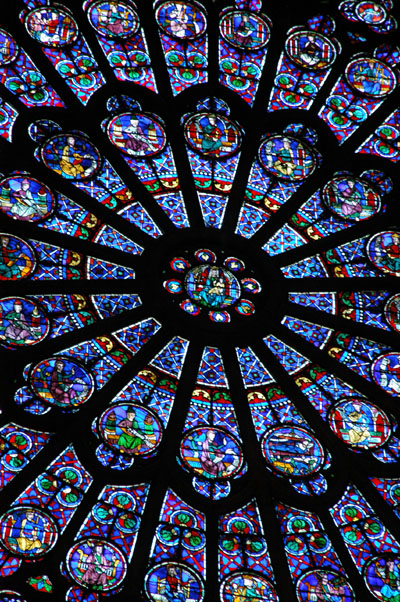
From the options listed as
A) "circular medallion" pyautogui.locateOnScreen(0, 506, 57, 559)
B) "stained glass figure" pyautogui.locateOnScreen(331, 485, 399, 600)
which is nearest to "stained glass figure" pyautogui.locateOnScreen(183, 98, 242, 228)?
"stained glass figure" pyautogui.locateOnScreen(331, 485, 399, 600)

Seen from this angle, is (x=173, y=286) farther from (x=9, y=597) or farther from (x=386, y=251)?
(x=9, y=597)

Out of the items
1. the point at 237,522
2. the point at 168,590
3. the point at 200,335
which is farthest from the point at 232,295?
the point at 168,590

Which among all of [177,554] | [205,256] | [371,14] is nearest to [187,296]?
[205,256]

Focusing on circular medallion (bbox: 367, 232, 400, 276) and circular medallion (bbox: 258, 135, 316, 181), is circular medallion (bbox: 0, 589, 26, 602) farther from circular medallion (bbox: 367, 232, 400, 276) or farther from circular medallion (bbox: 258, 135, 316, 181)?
circular medallion (bbox: 258, 135, 316, 181)

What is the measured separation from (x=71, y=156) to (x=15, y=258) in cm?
196

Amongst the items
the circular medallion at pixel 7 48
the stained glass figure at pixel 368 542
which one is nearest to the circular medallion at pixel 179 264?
the stained glass figure at pixel 368 542

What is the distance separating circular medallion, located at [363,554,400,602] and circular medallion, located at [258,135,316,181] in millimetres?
5585

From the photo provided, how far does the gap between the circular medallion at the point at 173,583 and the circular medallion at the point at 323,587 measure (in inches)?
43.7

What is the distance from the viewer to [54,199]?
1506 cm

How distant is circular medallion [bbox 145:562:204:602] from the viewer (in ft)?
40.0

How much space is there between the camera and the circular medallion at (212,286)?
48.9ft

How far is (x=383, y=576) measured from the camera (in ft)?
42.5

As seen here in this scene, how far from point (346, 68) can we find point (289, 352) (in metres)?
5.16

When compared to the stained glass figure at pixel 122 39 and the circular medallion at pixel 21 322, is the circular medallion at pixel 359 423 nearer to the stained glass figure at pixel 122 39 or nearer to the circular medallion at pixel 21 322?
the circular medallion at pixel 21 322
